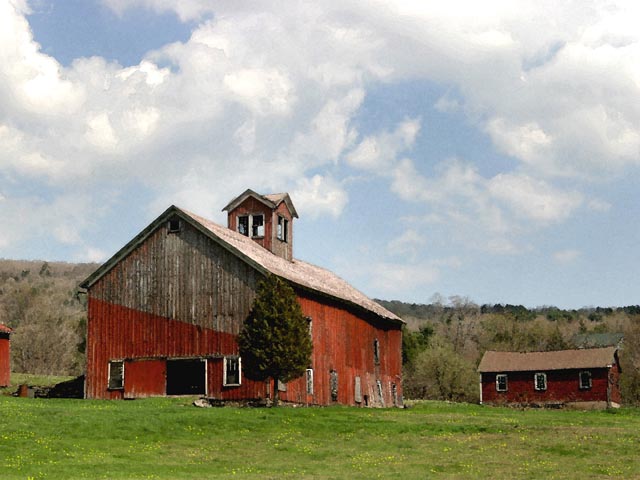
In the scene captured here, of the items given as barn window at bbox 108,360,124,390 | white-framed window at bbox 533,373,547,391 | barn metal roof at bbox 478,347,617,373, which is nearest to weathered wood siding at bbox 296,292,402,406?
barn window at bbox 108,360,124,390

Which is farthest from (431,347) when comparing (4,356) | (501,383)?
(4,356)

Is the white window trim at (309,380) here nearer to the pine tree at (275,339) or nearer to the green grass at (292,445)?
the pine tree at (275,339)

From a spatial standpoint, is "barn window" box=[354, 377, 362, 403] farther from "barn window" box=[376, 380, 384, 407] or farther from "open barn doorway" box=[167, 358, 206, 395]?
"open barn doorway" box=[167, 358, 206, 395]

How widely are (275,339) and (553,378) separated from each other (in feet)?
134

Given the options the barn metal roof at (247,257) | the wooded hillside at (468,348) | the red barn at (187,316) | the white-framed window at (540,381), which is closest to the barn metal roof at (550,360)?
the white-framed window at (540,381)

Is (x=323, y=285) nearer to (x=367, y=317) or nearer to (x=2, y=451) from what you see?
(x=367, y=317)

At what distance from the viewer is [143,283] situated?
167 feet

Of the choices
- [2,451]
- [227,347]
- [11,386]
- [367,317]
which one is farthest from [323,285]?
[2,451]

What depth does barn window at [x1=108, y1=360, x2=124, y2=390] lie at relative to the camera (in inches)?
1991

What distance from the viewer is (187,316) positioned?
49.7m

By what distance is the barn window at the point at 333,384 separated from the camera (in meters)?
53.8

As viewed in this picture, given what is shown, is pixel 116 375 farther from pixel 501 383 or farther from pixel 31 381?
pixel 501 383

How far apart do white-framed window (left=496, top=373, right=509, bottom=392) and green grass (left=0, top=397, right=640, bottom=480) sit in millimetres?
39731

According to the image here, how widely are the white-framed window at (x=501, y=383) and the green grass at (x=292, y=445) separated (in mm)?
39731
